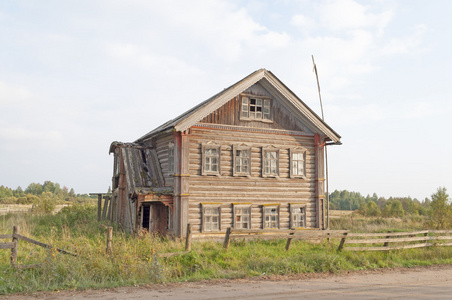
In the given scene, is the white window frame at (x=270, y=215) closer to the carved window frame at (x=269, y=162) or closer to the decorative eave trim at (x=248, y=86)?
the carved window frame at (x=269, y=162)

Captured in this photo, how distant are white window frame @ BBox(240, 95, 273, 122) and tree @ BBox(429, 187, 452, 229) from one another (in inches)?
797

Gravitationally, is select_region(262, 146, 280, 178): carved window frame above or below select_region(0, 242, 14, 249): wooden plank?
above

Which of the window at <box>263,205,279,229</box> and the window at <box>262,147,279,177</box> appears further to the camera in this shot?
the window at <box>262,147,279,177</box>

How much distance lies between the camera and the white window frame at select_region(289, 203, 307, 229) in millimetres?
20405

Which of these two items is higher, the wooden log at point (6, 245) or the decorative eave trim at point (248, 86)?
the decorative eave trim at point (248, 86)

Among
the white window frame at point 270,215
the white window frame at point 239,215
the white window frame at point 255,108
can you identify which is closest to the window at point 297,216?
the white window frame at point 270,215

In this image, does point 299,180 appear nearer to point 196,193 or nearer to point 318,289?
point 196,193

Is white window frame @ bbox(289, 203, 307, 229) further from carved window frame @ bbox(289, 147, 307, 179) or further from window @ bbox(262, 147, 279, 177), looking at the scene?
window @ bbox(262, 147, 279, 177)

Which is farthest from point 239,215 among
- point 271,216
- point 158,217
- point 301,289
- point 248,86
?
point 301,289

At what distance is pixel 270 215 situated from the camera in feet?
65.5

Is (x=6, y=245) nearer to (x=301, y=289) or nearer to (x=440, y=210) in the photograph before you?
(x=301, y=289)

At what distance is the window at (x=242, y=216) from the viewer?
63.0ft

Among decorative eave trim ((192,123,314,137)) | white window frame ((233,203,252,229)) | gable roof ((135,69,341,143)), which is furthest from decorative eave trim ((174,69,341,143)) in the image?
white window frame ((233,203,252,229))

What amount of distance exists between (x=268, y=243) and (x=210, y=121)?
21.2 ft
